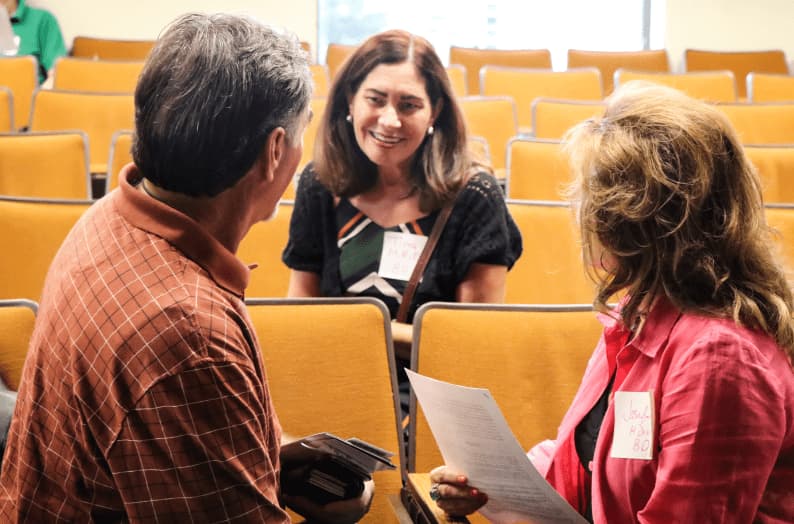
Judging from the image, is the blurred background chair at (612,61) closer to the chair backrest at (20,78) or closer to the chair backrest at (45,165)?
the chair backrest at (20,78)

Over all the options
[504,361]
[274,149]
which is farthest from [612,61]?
[274,149]

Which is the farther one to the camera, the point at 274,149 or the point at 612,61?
the point at 612,61

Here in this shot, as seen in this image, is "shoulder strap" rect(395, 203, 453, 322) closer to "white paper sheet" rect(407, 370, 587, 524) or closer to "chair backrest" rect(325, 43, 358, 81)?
"white paper sheet" rect(407, 370, 587, 524)

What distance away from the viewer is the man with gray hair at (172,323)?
3.20 ft

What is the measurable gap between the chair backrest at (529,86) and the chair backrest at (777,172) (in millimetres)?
1854

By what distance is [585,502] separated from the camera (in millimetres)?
1545

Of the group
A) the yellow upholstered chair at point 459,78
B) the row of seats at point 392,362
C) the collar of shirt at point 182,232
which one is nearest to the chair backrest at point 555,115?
the yellow upholstered chair at point 459,78

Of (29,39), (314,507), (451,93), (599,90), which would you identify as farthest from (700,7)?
(314,507)

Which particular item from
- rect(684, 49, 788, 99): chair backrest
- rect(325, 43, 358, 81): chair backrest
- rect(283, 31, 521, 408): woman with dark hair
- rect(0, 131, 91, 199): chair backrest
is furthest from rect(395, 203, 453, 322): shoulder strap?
rect(684, 49, 788, 99): chair backrest

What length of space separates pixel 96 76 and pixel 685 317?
13.6 ft

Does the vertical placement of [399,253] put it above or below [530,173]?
below

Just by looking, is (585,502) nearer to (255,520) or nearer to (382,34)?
(255,520)

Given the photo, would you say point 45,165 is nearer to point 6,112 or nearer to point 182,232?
point 6,112

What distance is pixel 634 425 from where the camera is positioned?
129 cm
